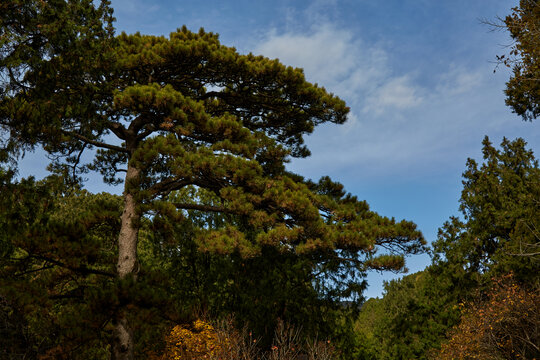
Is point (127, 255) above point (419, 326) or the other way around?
above

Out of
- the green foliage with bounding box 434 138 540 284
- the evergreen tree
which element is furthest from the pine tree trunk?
the green foliage with bounding box 434 138 540 284

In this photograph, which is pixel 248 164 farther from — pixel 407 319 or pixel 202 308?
pixel 407 319

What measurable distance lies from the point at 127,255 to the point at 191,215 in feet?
24.0

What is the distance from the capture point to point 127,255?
10.5 metres

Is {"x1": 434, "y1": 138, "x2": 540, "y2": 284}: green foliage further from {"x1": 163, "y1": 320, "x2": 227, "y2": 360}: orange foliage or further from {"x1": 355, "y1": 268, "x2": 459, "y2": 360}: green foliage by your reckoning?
{"x1": 163, "y1": 320, "x2": 227, "y2": 360}: orange foliage

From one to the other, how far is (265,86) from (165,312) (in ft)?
21.6

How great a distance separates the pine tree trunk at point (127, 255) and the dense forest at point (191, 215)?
1.4 inches

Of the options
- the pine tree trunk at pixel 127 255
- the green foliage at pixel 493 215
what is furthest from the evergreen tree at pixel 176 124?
the green foliage at pixel 493 215

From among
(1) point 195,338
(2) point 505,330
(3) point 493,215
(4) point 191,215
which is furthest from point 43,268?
(3) point 493,215

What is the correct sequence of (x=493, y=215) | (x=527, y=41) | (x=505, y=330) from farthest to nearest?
(x=493, y=215), (x=505, y=330), (x=527, y=41)

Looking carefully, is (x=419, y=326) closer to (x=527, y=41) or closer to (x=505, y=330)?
(x=505, y=330)

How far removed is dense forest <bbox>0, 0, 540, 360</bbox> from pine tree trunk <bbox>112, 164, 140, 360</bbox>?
35 millimetres

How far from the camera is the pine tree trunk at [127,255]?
31.4ft

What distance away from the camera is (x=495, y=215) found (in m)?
17.6
